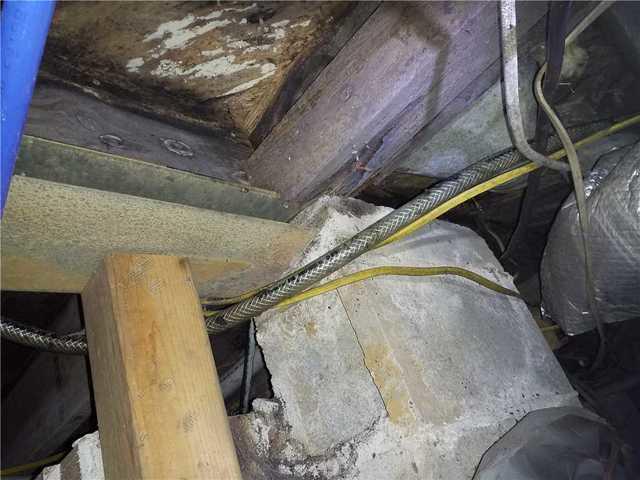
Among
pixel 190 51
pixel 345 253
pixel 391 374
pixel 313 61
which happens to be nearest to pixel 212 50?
pixel 190 51

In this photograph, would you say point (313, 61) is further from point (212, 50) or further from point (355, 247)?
point (355, 247)

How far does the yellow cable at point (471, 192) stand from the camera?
910mm

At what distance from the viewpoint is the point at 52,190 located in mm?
625

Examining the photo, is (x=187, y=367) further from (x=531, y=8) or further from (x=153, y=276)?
(x=531, y=8)

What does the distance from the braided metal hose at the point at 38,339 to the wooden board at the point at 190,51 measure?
1.72 ft

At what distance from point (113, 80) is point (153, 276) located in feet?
1.16

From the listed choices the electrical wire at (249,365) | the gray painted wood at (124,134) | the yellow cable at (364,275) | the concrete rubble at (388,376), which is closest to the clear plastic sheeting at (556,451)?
the concrete rubble at (388,376)

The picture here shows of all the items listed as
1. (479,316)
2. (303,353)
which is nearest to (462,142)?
(479,316)

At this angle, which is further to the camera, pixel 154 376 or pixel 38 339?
pixel 38 339

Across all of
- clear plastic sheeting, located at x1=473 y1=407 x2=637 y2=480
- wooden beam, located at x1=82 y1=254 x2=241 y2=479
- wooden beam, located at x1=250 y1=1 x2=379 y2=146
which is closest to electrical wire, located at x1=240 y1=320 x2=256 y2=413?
wooden beam, located at x1=82 y1=254 x2=241 y2=479

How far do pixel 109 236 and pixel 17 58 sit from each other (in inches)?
15.0

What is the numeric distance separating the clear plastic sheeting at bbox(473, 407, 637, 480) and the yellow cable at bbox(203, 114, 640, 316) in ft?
1.31

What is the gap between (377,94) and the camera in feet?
2.90

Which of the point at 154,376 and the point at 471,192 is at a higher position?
the point at 471,192
